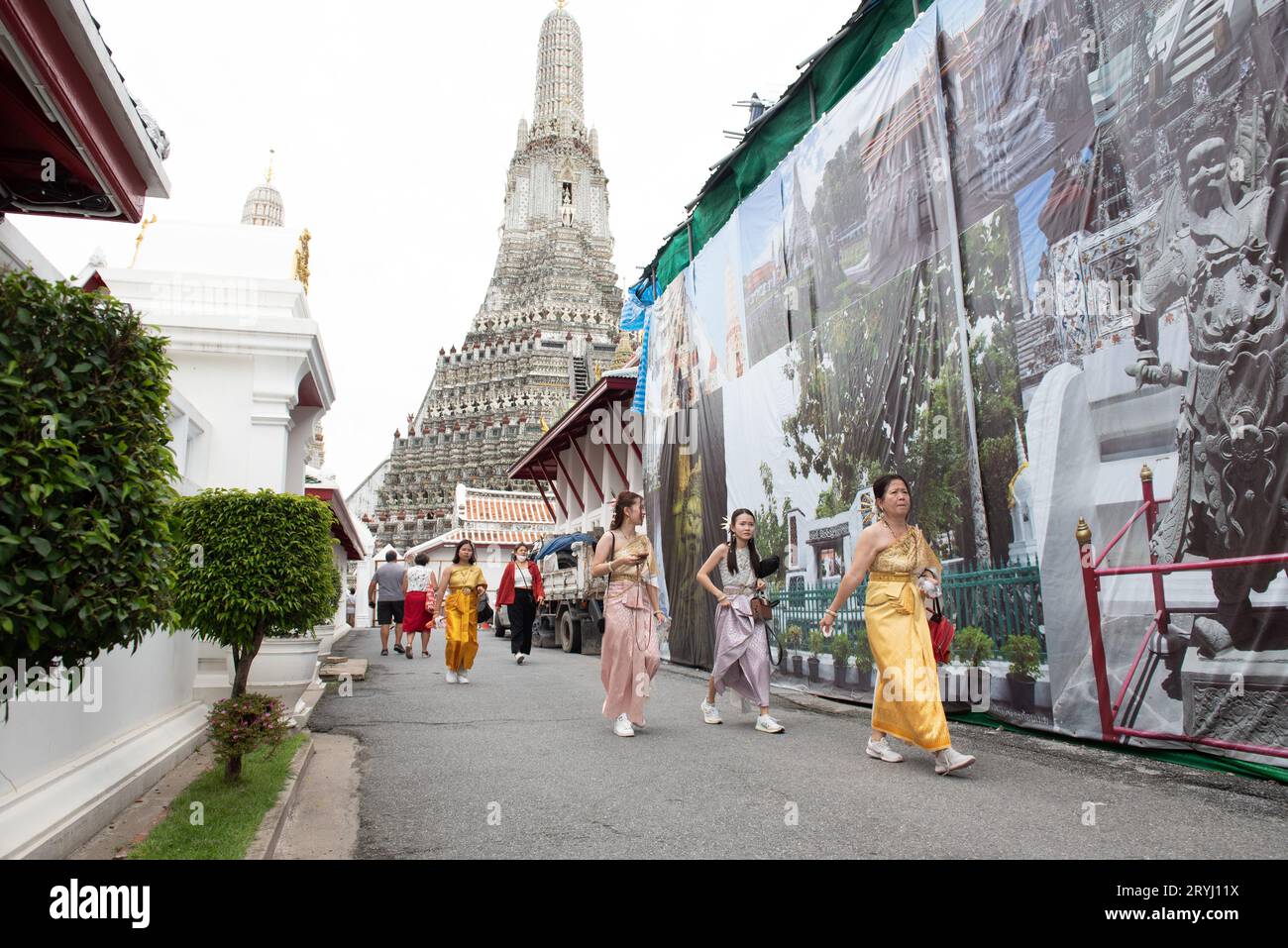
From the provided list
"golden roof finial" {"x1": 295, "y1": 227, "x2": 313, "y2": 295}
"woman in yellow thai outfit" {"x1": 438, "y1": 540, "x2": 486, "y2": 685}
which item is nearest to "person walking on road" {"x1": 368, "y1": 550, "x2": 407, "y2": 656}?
"woman in yellow thai outfit" {"x1": 438, "y1": 540, "x2": 486, "y2": 685}

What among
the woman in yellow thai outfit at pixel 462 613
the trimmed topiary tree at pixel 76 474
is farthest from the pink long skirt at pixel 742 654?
the trimmed topiary tree at pixel 76 474

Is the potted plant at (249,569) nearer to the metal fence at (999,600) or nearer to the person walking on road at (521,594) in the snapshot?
the metal fence at (999,600)

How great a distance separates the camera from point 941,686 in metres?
6.41

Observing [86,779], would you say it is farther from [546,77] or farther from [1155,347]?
[546,77]

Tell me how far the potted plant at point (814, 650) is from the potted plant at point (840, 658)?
284 millimetres

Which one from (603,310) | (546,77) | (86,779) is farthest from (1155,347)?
(546,77)

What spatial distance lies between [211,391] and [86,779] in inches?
163

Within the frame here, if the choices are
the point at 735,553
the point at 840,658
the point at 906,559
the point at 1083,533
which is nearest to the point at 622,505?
the point at 735,553

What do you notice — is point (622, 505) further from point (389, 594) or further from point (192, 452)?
point (389, 594)

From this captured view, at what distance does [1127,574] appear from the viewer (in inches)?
189

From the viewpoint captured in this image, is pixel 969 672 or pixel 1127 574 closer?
pixel 1127 574

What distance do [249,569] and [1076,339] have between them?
5.22m

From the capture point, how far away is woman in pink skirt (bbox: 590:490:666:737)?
6113 mm

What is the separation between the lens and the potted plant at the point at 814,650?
840 cm
